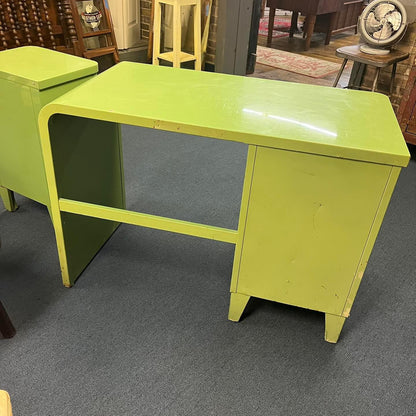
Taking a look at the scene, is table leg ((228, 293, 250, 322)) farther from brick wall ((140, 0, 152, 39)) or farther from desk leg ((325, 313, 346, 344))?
brick wall ((140, 0, 152, 39))

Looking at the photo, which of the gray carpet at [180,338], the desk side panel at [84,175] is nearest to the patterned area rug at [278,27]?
the gray carpet at [180,338]

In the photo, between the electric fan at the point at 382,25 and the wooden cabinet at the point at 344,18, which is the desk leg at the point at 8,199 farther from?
the wooden cabinet at the point at 344,18

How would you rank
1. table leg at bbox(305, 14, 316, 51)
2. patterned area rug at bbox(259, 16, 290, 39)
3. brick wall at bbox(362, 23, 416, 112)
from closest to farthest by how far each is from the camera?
1. brick wall at bbox(362, 23, 416, 112)
2. table leg at bbox(305, 14, 316, 51)
3. patterned area rug at bbox(259, 16, 290, 39)

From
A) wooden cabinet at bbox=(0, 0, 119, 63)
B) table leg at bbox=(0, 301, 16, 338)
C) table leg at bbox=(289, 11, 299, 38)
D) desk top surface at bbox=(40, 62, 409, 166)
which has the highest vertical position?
desk top surface at bbox=(40, 62, 409, 166)

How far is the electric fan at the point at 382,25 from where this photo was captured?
8.50 feet

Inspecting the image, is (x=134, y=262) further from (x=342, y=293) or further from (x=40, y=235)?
(x=342, y=293)

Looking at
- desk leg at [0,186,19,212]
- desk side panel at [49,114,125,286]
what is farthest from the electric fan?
desk leg at [0,186,19,212]

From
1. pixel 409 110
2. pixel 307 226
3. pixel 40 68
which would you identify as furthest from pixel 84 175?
pixel 409 110

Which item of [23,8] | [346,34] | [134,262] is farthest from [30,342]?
[346,34]

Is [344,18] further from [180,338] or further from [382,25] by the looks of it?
[180,338]

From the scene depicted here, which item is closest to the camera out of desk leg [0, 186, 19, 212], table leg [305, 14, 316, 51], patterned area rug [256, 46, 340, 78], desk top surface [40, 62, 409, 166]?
desk top surface [40, 62, 409, 166]

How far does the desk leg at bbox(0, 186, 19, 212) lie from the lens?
1849mm

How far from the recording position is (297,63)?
464 centimetres

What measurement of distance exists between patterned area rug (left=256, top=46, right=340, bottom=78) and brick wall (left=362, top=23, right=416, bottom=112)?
118 cm
